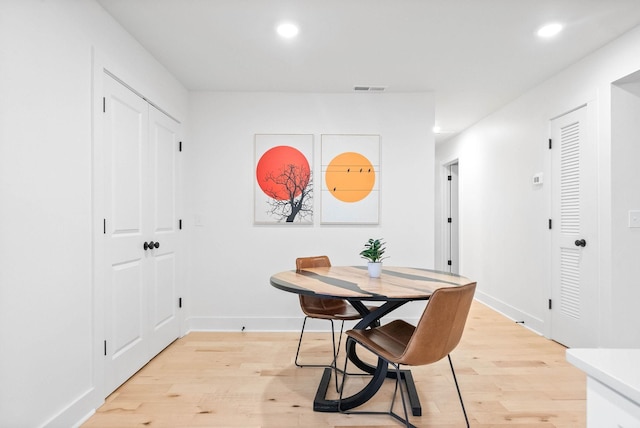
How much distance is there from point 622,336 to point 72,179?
3.97 metres

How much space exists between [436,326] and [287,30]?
7.19ft

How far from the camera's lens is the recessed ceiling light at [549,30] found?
2.49 meters

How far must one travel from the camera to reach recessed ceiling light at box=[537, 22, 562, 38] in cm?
249

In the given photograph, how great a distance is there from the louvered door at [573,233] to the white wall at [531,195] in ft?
0.29

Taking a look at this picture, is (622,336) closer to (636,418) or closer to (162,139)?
(636,418)

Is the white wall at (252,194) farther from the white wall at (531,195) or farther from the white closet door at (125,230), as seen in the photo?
the white wall at (531,195)

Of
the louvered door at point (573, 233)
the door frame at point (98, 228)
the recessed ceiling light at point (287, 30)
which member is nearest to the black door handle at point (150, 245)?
the door frame at point (98, 228)

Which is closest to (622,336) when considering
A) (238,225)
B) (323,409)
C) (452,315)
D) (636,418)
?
(452,315)

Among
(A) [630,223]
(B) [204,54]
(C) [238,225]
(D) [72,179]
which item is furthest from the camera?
(C) [238,225]

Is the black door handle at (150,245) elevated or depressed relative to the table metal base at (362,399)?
elevated

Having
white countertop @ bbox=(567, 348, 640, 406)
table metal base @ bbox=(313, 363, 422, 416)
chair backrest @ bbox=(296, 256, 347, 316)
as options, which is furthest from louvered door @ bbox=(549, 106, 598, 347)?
white countertop @ bbox=(567, 348, 640, 406)

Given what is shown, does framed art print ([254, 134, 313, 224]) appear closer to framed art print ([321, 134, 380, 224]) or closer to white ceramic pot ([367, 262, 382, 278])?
framed art print ([321, 134, 380, 224])

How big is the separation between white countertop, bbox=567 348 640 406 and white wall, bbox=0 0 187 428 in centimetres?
206

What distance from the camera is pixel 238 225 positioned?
3.74 meters
